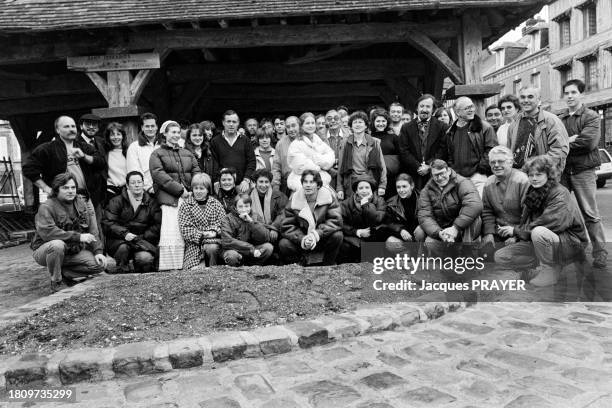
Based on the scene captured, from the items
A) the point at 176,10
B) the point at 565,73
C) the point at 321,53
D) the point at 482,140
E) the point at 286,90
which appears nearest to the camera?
the point at 482,140

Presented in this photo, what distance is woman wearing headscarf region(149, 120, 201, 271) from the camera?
551 centimetres

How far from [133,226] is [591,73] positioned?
25.2 m

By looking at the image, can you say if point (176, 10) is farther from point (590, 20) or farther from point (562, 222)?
point (590, 20)

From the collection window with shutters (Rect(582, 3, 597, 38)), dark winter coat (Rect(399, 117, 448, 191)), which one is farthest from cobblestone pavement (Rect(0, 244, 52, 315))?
window with shutters (Rect(582, 3, 597, 38))

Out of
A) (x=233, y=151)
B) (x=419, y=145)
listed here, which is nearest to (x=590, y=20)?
(x=419, y=145)

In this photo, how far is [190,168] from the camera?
5812 millimetres

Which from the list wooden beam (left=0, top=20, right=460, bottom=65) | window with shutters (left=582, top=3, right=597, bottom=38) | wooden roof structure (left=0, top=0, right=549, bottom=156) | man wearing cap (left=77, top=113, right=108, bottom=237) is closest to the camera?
man wearing cap (left=77, top=113, right=108, bottom=237)

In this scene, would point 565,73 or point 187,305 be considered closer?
point 187,305

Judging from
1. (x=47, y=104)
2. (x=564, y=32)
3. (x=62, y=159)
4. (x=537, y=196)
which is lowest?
(x=537, y=196)

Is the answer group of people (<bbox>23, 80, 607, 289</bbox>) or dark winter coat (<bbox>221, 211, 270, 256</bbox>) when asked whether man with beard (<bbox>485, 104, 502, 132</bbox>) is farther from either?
dark winter coat (<bbox>221, 211, 270, 256</bbox>)

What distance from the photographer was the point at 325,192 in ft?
18.2

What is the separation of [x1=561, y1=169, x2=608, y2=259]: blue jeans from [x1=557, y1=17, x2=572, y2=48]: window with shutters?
24.2m

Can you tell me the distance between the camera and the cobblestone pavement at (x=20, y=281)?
5.09m

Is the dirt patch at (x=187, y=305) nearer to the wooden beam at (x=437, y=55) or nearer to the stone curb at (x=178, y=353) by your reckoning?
the stone curb at (x=178, y=353)
